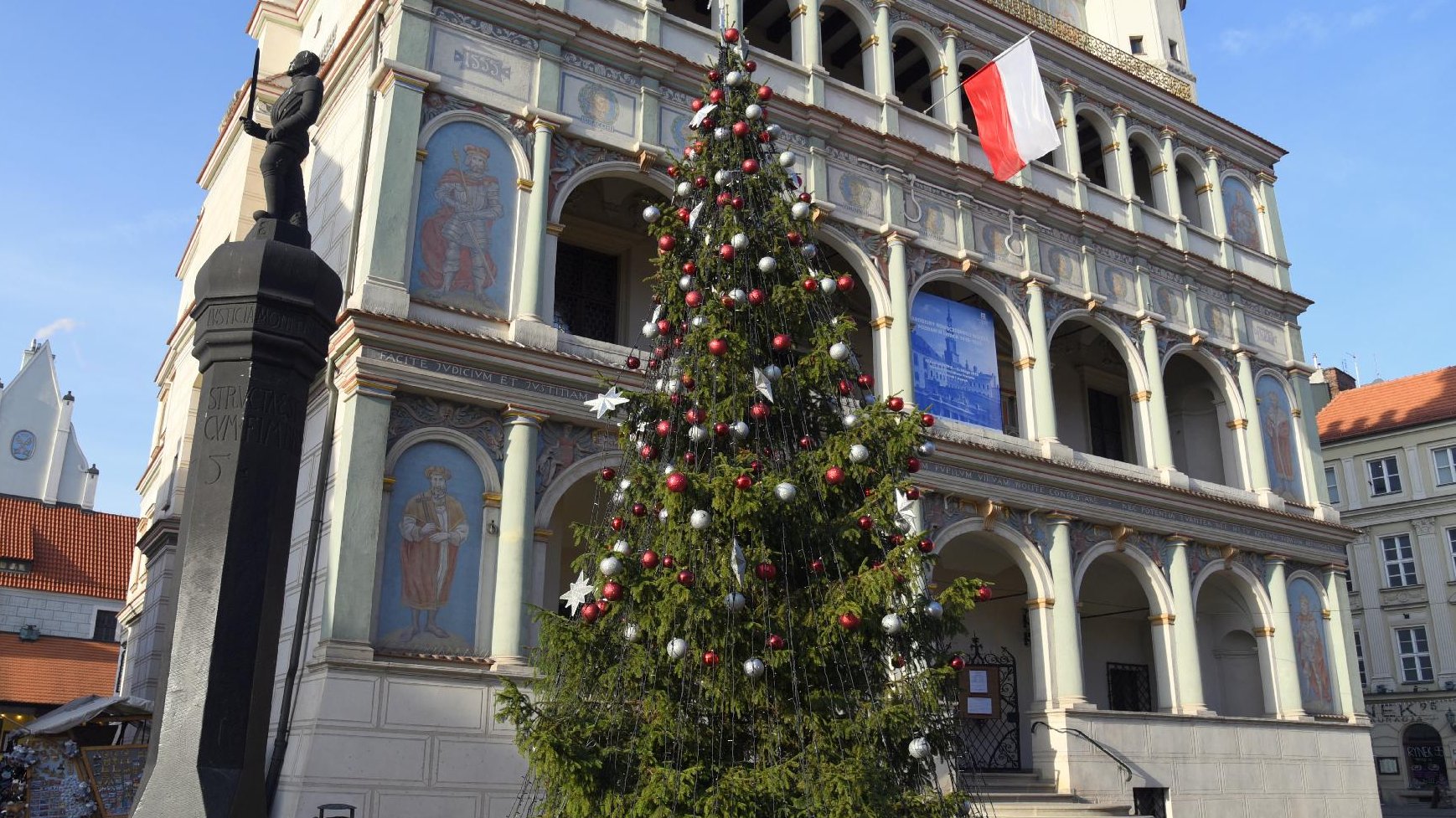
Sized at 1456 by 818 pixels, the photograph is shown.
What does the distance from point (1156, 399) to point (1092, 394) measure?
115 inches

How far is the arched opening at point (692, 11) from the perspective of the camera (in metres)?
20.5

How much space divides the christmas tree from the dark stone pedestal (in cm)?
177

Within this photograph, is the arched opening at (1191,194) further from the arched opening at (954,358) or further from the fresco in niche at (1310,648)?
the fresco in niche at (1310,648)

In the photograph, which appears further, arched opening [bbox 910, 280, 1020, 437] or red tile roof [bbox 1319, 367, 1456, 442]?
red tile roof [bbox 1319, 367, 1456, 442]

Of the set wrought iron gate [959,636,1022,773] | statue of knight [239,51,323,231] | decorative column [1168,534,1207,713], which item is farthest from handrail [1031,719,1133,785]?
statue of knight [239,51,323,231]

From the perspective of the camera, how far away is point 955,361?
18906mm

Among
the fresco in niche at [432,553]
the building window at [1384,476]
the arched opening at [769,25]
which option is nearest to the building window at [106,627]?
the arched opening at [769,25]

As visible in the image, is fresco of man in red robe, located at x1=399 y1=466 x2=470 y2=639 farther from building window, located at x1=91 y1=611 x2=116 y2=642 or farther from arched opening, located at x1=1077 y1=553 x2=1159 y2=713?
building window, located at x1=91 y1=611 x2=116 y2=642

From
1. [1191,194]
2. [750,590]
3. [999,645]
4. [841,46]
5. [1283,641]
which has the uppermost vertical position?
[841,46]

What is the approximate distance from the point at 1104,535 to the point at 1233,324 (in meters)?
6.66

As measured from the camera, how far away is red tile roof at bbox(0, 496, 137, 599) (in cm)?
3766

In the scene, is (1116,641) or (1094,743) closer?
(1094,743)

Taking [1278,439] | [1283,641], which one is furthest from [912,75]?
[1283,641]

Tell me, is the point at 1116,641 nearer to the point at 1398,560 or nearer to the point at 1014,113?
the point at 1014,113
